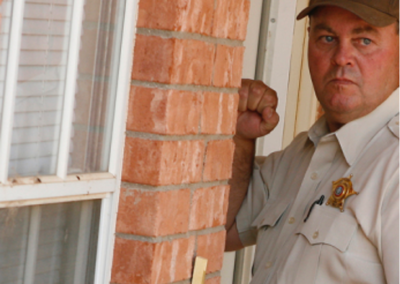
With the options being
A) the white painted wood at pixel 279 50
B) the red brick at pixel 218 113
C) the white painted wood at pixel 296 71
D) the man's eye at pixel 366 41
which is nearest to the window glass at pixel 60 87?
the red brick at pixel 218 113

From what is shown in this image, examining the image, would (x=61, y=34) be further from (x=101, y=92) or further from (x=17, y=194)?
(x=17, y=194)

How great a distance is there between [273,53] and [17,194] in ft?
6.63

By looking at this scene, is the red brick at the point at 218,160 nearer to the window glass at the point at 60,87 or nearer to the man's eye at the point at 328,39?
the window glass at the point at 60,87

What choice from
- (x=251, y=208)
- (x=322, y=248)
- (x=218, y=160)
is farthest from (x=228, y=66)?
(x=251, y=208)

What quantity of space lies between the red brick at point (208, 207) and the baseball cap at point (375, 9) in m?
0.80

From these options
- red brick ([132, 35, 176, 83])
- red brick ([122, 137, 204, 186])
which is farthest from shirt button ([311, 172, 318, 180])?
red brick ([132, 35, 176, 83])

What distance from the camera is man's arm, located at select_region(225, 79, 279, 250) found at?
204 centimetres

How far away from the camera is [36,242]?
42.9 inches

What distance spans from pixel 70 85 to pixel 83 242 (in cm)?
34

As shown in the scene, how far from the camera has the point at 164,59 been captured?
3.96 ft

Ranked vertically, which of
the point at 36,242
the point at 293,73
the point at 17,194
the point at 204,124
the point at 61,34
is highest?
the point at 293,73

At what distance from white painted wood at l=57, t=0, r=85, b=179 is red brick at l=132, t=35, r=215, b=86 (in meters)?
0.17

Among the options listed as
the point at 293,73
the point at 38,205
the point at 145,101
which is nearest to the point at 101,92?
the point at 145,101

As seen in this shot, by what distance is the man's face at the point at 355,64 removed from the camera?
6.24 ft
